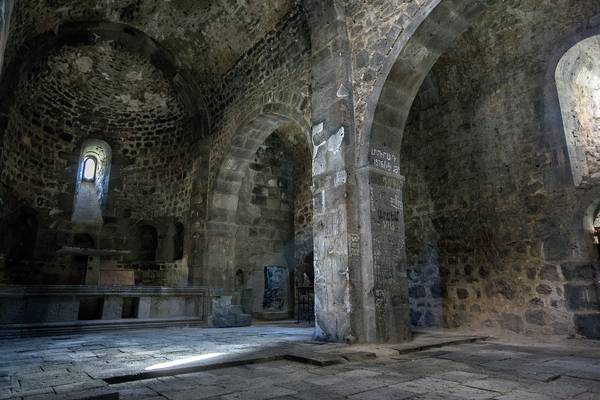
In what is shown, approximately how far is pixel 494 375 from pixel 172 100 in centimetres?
1002

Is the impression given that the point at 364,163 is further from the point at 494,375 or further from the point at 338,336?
the point at 494,375

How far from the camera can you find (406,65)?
5258mm

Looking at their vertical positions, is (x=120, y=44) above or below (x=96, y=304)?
above

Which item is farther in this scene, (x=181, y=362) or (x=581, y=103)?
(x=581, y=103)

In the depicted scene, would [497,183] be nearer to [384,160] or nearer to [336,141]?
[384,160]

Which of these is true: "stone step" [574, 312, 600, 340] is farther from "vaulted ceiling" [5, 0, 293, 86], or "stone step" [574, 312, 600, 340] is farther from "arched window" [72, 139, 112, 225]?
"arched window" [72, 139, 112, 225]

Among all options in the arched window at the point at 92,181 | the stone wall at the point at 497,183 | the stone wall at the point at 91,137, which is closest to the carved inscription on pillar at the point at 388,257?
the stone wall at the point at 497,183

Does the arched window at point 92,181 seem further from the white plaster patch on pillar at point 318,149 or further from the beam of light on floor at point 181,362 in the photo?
the beam of light on floor at point 181,362

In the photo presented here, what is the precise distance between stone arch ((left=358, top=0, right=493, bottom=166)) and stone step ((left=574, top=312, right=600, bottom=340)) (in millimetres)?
3078

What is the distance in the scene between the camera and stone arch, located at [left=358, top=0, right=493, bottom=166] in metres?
4.86

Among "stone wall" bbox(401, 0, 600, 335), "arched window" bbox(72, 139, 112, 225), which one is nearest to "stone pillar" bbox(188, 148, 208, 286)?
"arched window" bbox(72, 139, 112, 225)

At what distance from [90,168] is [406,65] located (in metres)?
9.32

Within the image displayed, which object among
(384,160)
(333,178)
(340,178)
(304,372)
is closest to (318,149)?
(333,178)

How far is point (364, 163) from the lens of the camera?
5285 mm
